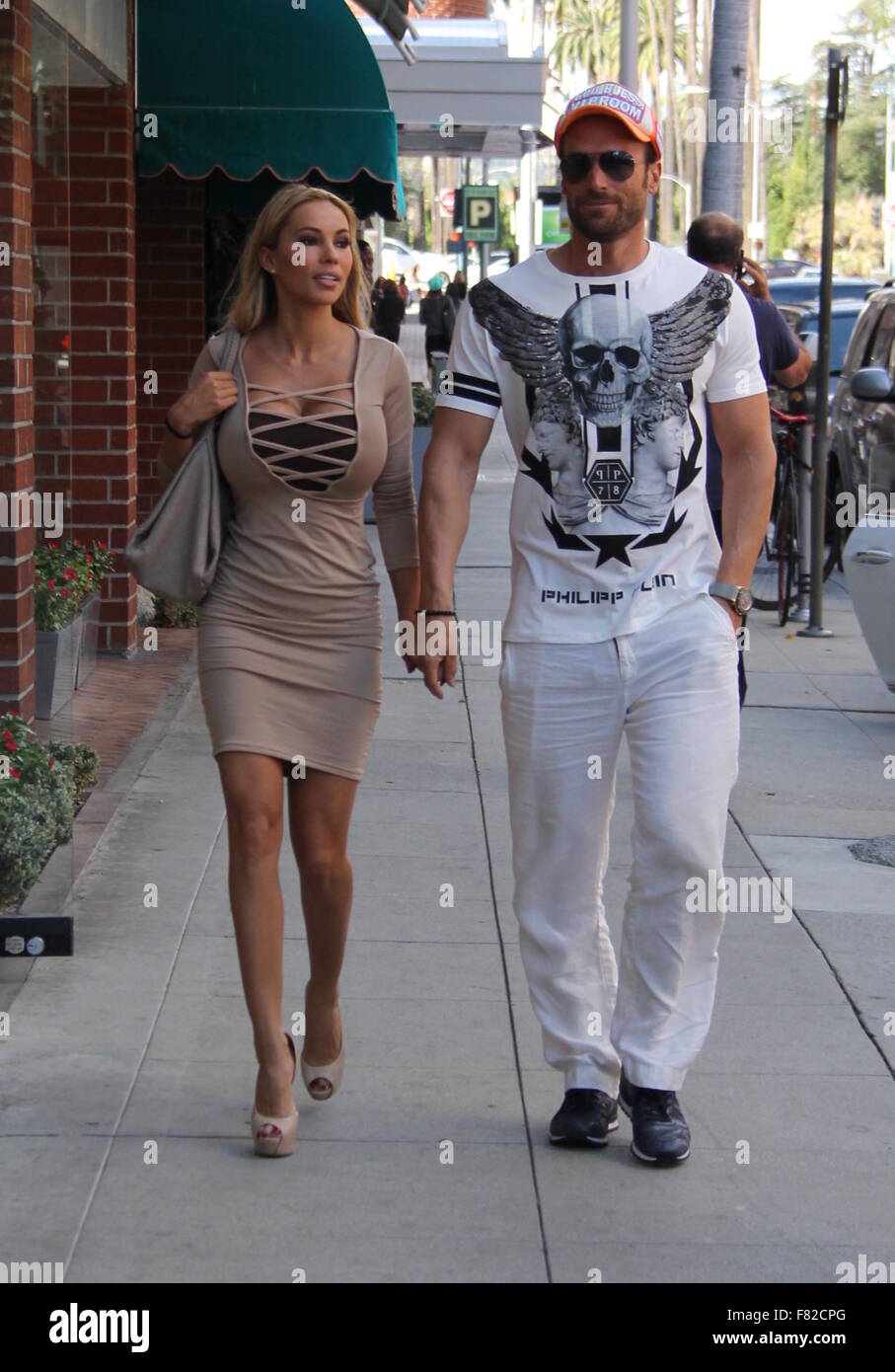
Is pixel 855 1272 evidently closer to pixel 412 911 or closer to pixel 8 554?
pixel 412 911

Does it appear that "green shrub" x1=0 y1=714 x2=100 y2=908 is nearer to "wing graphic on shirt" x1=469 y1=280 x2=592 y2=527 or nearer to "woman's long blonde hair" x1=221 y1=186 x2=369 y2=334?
"woman's long blonde hair" x1=221 y1=186 x2=369 y2=334

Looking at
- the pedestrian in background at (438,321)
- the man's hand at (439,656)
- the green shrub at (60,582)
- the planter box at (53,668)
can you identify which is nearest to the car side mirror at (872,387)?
the green shrub at (60,582)

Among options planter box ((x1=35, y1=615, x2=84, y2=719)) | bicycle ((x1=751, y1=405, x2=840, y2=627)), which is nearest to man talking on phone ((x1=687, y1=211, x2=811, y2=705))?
planter box ((x1=35, y1=615, x2=84, y2=719))

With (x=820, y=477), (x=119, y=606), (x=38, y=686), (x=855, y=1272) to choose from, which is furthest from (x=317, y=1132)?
(x=820, y=477)

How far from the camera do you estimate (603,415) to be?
13.5 ft

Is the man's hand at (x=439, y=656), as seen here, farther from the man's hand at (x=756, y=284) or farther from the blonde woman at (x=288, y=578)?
the man's hand at (x=756, y=284)

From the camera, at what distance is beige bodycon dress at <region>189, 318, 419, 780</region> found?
4215 millimetres

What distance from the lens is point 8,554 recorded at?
20.7 feet

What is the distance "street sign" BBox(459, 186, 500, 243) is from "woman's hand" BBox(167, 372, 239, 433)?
22857 mm

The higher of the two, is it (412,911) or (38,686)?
(38,686)

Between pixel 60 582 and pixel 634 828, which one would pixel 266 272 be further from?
pixel 60 582

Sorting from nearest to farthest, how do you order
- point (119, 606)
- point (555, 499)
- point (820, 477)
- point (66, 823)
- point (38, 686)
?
point (555, 499)
point (66, 823)
point (38, 686)
point (119, 606)
point (820, 477)

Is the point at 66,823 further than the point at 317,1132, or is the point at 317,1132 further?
the point at 66,823

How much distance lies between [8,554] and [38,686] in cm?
44
